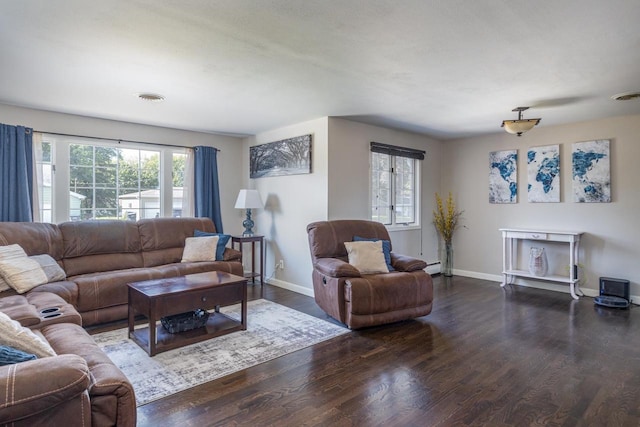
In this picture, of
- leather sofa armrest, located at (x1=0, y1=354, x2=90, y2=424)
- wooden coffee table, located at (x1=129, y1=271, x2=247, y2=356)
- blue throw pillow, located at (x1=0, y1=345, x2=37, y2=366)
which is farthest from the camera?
wooden coffee table, located at (x1=129, y1=271, x2=247, y2=356)

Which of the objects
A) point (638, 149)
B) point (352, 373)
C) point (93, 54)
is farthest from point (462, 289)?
point (93, 54)

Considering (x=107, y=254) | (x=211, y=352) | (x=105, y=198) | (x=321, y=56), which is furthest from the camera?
(x=105, y=198)

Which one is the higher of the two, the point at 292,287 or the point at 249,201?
the point at 249,201

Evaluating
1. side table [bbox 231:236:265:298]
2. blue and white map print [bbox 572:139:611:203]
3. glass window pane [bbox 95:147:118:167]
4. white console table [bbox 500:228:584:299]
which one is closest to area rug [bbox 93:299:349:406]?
side table [bbox 231:236:265:298]

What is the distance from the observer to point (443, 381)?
97.7 inches

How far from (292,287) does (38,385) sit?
3832 millimetres

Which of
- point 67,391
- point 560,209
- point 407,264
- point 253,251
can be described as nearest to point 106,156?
point 253,251

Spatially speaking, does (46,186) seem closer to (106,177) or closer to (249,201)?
(106,177)

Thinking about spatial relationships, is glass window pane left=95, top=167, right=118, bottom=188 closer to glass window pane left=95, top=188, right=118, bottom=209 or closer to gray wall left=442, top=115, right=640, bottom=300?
glass window pane left=95, top=188, right=118, bottom=209

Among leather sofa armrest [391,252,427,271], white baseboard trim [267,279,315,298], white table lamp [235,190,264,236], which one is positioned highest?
white table lamp [235,190,264,236]

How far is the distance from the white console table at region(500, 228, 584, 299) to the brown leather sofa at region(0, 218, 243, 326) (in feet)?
12.3

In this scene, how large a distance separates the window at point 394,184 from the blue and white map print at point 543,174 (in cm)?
157

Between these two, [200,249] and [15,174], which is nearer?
[15,174]

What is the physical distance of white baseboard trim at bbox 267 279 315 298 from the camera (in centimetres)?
476
